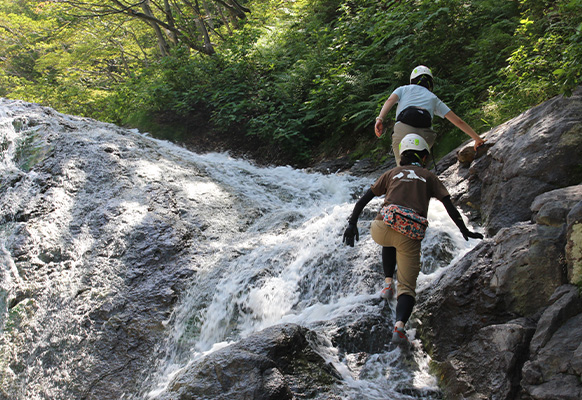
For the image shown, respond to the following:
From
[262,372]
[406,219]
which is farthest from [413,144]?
[262,372]

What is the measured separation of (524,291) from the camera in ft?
11.1

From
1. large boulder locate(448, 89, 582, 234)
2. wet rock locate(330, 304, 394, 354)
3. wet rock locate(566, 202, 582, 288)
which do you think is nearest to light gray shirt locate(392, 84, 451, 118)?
large boulder locate(448, 89, 582, 234)

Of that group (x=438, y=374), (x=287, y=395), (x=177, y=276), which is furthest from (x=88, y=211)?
(x=438, y=374)

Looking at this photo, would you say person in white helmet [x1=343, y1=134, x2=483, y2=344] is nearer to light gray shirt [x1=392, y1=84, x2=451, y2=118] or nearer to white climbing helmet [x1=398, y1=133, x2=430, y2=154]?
white climbing helmet [x1=398, y1=133, x2=430, y2=154]

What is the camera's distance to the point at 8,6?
91.0ft

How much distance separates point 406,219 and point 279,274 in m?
2.55

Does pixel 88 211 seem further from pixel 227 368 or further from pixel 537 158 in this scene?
pixel 537 158

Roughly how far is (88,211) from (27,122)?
3440 millimetres

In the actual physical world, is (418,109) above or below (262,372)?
above

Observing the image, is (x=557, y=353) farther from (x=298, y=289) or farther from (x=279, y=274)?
(x=279, y=274)

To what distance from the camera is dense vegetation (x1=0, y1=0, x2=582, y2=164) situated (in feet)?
22.1

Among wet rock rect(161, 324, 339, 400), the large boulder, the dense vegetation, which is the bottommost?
wet rock rect(161, 324, 339, 400)

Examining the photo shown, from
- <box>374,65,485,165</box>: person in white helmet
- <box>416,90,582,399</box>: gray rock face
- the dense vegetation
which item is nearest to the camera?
<box>416,90,582,399</box>: gray rock face

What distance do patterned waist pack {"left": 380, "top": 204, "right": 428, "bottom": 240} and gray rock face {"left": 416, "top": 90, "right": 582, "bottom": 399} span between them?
2.28ft
